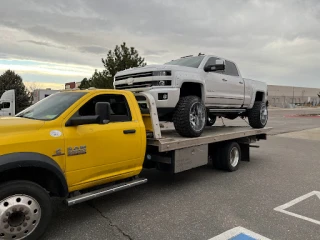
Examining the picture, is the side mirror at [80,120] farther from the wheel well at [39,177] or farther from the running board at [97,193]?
the running board at [97,193]

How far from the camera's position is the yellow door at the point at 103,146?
3854mm

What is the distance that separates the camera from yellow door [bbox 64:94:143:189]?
385cm

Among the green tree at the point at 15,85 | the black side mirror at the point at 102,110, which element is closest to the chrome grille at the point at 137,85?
the black side mirror at the point at 102,110

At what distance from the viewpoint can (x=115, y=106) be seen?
486 cm

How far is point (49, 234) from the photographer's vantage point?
3.76m

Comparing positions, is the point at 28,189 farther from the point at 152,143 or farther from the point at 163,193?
the point at 163,193

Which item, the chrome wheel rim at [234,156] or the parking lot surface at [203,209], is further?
the chrome wheel rim at [234,156]

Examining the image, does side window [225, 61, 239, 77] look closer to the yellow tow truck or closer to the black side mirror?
the yellow tow truck

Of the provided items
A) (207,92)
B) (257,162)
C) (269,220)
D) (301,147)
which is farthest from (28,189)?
(301,147)

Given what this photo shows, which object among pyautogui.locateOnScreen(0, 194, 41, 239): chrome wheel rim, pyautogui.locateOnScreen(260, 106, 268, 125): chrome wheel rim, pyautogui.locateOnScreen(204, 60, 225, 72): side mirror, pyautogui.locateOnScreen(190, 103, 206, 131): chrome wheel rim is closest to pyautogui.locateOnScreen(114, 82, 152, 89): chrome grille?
pyautogui.locateOnScreen(190, 103, 206, 131): chrome wheel rim

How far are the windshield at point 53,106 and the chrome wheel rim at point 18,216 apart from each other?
3.56 feet

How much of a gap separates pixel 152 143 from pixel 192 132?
1099 millimetres

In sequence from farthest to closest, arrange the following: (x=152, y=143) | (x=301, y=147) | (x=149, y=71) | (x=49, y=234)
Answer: (x=301, y=147)
(x=149, y=71)
(x=152, y=143)
(x=49, y=234)

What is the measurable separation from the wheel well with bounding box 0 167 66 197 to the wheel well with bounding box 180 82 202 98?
3472mm
